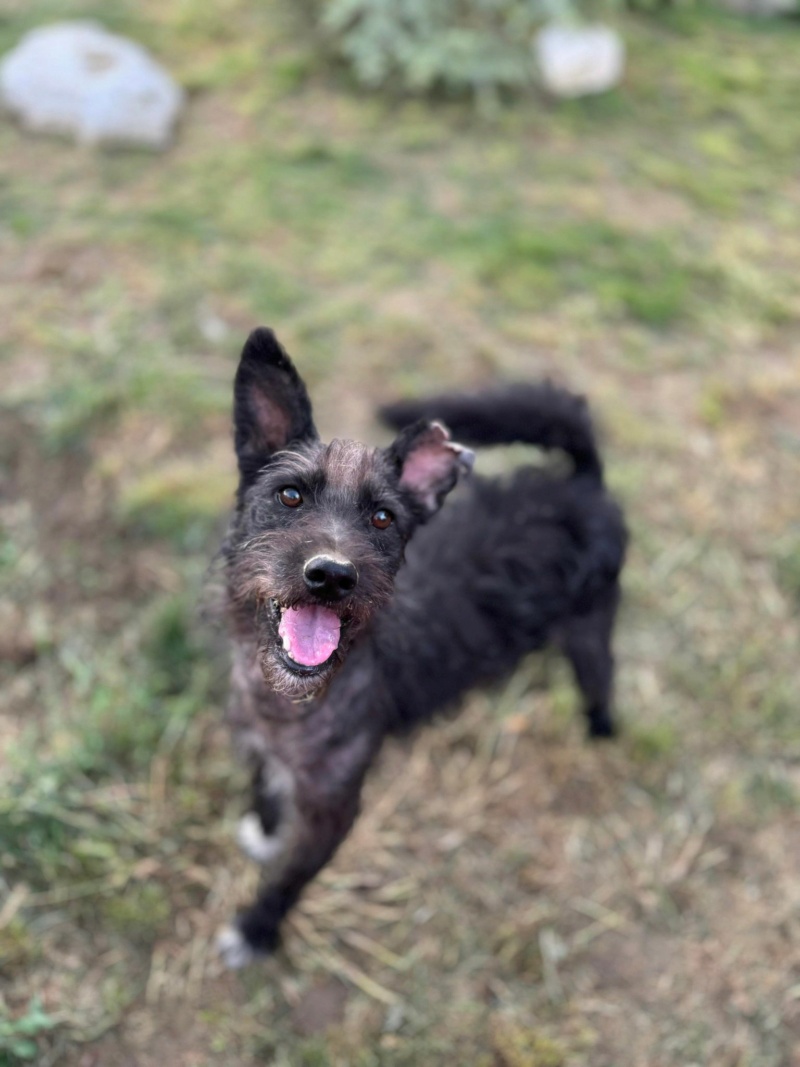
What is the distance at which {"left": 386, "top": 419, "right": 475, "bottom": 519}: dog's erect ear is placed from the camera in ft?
7.96

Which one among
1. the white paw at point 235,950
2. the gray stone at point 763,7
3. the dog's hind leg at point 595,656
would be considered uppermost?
the gray stone at point 763,7

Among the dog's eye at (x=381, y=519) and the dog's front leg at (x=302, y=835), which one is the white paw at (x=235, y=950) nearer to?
the dog's front leg at (x=302, y=835)

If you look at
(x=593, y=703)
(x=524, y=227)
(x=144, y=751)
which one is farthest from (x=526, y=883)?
(x=524, y=227)

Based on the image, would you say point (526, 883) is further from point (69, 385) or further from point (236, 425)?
point (69, 385)

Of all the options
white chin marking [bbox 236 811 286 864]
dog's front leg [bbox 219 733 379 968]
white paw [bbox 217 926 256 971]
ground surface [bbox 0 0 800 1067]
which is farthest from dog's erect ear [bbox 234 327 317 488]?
white paw [bbox 217 926 256 971]

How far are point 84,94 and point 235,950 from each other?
5.73 metres

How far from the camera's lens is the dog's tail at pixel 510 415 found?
309cm

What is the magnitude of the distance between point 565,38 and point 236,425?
6368mm

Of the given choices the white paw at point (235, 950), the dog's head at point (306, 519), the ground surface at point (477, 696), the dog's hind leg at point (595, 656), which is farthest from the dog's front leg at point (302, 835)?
the dog's hind leg at point (595, 656)

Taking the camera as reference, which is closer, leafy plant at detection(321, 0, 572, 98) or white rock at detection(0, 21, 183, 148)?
white rock at detection(0, 21, 183, 148)

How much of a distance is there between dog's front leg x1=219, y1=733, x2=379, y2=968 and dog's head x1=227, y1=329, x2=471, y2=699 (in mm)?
596

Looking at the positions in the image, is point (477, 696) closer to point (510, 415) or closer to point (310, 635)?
point (510, 415)

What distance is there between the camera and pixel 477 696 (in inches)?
Result: 153

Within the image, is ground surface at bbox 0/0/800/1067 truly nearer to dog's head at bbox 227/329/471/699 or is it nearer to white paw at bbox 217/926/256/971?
white paw at bbox 217/926/256/971
